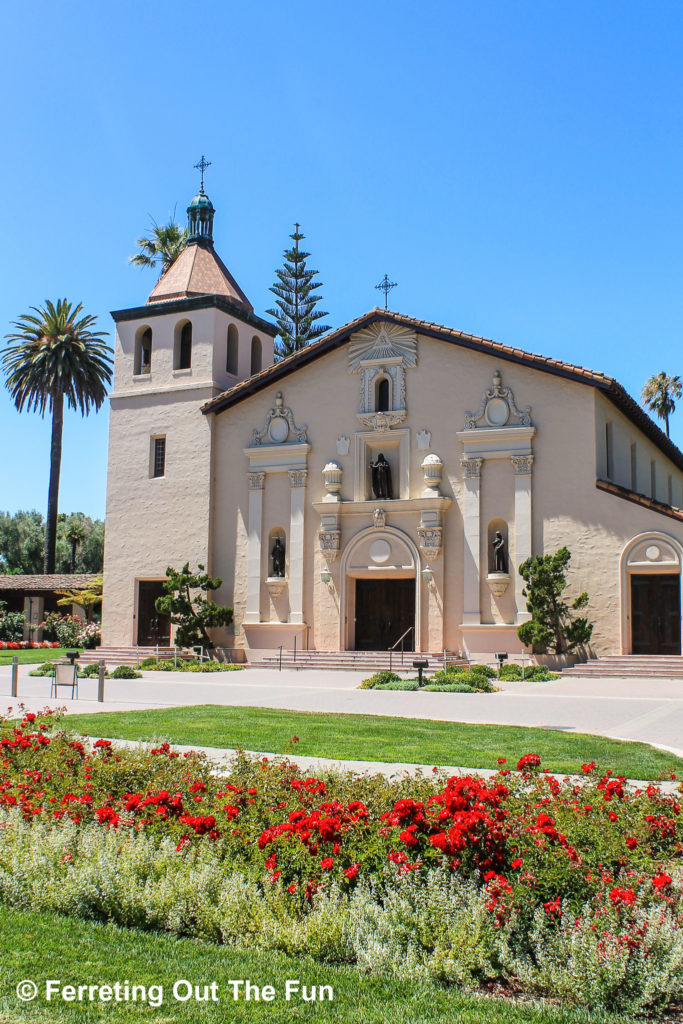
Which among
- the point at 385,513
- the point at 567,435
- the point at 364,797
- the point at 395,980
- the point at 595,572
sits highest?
the point at 567,435

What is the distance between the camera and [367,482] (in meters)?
33.7

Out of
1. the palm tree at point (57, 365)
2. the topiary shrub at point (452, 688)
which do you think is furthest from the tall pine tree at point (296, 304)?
the topiary shrub at point (452, 688)

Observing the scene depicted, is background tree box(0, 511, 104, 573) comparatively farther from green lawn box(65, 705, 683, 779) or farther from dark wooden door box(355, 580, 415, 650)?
green lawn box(65, 705, 683, 779)

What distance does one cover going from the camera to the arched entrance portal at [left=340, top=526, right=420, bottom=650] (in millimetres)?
32781

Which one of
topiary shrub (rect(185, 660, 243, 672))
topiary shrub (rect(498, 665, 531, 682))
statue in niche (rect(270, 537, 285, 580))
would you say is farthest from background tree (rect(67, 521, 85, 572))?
topiary shrub (rect(498, 665, 531, 682))

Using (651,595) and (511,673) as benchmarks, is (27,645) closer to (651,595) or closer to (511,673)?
(511,673)

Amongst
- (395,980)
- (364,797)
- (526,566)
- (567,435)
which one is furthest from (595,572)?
(395,980)

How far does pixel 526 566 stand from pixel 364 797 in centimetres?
2262

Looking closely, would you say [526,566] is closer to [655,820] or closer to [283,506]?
[283,506]

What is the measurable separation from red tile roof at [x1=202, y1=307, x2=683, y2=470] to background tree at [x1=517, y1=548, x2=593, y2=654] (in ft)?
18.7

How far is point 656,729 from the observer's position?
1466 cm

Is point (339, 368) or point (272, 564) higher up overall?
point (339, 368)

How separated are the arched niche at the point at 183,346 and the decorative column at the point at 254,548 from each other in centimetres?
591

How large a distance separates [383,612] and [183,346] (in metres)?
13.7
